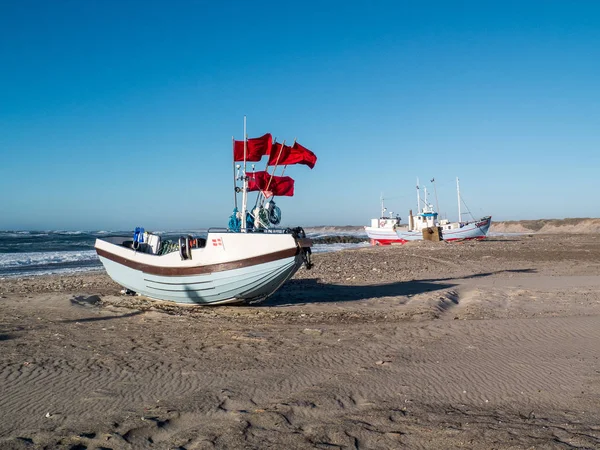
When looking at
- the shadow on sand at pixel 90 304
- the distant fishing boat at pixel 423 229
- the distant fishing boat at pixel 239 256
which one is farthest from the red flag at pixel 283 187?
the distant fishing boat at pixel 423 229

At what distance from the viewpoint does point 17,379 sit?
6.28 m

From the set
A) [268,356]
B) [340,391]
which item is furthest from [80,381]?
[340,391]

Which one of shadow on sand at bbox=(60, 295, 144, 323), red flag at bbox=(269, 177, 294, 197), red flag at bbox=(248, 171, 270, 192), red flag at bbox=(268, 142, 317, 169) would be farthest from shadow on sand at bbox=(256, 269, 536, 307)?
red flag at bbox=(268, 142, 317, 169)

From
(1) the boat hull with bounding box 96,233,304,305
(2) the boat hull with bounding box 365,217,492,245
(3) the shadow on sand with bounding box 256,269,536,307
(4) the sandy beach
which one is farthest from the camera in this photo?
(2) the boat hull with bounding box 365,217,492,245

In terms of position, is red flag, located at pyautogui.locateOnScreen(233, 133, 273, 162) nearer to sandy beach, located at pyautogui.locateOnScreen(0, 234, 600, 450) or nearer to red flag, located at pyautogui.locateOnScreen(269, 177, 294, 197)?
red flag, located at pyautogui.locateOnScreen(269, 177, 294, 197)

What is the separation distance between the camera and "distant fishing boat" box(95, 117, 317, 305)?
35.0ft

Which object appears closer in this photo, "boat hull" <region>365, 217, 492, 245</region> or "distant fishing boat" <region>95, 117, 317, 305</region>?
"distant fishing boat" <region>95, 117, 317, 305</region>

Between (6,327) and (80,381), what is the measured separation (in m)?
4.32

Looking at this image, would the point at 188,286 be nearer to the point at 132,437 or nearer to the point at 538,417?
the point at 132,437

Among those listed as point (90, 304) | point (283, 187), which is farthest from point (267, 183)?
point (90, 304)

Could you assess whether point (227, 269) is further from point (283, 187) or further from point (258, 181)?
point (283, 187)

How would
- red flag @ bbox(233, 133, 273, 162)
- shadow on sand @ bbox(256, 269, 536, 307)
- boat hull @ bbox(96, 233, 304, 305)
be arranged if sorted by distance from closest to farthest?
boat hull @ bbox(96, 233, 304, 305), red flag @ bbox(233, 133, 273, 162), shadow on sand @ bbox(256, 269, 536, 307)

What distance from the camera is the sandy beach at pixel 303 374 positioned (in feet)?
15.0

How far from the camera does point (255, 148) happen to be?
40.3 feet
